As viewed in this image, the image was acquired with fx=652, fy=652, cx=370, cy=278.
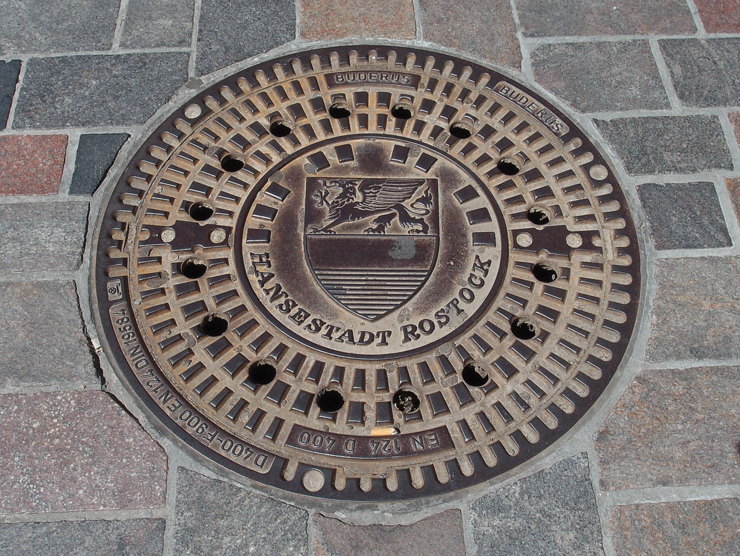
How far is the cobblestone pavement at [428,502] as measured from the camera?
2.03 meters

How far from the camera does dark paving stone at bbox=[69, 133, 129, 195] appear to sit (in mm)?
2582

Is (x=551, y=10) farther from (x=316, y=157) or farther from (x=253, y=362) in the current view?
(x=253, y=362)

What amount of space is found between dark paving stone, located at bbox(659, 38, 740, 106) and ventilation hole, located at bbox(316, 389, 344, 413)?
2002 millimetres

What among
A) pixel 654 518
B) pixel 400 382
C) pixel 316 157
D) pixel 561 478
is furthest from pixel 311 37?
pixel 654 518

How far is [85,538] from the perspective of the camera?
2010 mm

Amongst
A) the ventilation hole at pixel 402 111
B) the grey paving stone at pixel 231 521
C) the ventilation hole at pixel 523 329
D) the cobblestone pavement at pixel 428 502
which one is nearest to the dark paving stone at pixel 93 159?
the cobblestone pavement at pixel 428 502

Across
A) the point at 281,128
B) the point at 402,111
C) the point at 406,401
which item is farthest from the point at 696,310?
the point at 281,128

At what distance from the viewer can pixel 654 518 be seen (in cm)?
206

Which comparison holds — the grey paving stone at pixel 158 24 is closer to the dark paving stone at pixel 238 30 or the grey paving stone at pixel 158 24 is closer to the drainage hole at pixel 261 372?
the dark paving stone at pixel 238 30

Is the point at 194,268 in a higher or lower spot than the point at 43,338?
higher

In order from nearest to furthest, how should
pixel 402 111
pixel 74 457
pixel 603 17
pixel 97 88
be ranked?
pixel 74 457
pixel 402 111
pixel 97 88
pixel 603 17

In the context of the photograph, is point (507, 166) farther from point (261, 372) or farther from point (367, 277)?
point (261, 372)

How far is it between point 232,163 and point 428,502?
4.82 feet

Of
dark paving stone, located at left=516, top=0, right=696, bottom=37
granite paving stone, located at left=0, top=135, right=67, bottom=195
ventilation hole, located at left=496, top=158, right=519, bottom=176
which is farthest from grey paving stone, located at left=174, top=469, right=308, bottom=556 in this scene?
dark paving stone, located at left=516, top=0, right=696, bottom=37
